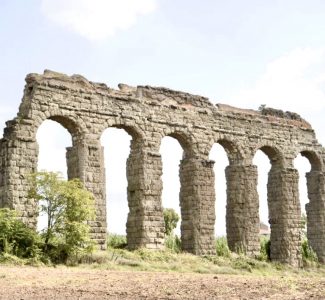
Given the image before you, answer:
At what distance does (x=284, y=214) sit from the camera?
2731 centimetres

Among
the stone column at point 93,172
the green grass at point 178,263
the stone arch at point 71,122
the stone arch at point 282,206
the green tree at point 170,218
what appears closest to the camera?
the green grass at point 178,263

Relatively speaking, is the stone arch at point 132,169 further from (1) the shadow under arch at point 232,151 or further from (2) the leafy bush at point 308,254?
(2) the leafy bush at point 308,254

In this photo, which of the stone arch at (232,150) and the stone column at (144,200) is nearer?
the stone column at (144,200)

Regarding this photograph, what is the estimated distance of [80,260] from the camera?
19422 millimetres

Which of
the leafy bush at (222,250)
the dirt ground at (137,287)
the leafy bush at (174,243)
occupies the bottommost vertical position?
the dirt ground at (137,287)

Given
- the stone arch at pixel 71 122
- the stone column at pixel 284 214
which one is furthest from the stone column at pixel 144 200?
the stone column at pixel 284 214

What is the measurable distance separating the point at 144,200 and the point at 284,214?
7.08 meters

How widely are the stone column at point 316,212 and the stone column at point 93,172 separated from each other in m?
11.1

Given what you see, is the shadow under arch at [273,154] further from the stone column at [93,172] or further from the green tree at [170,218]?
the green tree at [170,218]

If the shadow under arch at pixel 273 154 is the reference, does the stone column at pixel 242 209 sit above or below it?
below

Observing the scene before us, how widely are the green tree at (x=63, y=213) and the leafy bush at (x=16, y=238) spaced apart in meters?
0.46

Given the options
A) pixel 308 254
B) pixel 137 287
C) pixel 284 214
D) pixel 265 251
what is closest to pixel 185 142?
pixel 284 214

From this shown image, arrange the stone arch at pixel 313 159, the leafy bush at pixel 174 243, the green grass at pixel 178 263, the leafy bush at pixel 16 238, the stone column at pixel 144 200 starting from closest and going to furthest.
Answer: the leafy bush at pixel 16 238, the green grass at pixel 178 263, the stone column at pixel 144 200, the leafy bush at pixel 174 243, the stone arch at pixel 313 159

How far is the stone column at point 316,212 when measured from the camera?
28.8 meters
